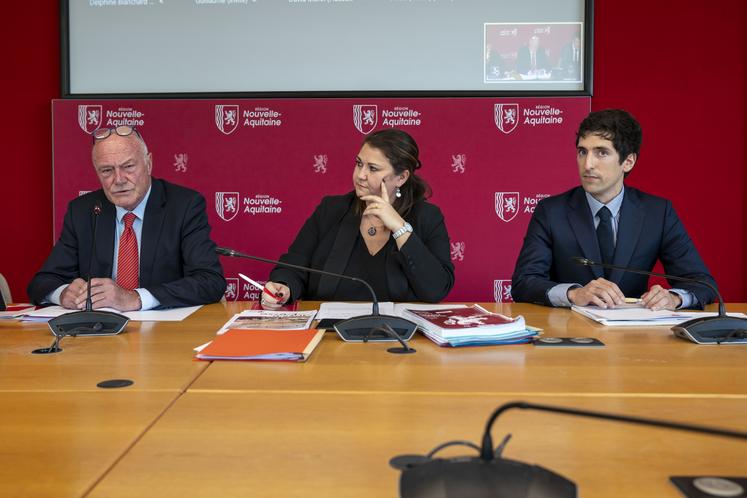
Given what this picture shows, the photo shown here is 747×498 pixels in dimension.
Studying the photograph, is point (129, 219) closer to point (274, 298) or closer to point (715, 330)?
point (274, 298)

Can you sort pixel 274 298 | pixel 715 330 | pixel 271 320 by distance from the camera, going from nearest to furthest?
pixel 715 330
pixel 271 320
pixel 274 298

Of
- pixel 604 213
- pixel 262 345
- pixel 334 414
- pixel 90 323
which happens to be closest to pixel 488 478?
pixel 334 414

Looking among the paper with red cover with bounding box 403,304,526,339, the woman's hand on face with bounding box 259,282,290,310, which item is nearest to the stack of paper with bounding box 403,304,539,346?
the paper with red cover with bounding box 403,304,526,339

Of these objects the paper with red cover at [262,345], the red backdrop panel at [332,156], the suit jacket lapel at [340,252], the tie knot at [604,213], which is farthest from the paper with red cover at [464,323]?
the red backdrop panel at [332,156]

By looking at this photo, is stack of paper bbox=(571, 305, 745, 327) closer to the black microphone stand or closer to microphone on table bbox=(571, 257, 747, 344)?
microphone on table bbox=(571, 257, 747, 344)

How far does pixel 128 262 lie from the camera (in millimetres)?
2582

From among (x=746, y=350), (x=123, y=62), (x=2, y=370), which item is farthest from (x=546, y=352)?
(x=123, y=62)

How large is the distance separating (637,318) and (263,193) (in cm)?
233

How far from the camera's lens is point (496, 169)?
3.77 meters

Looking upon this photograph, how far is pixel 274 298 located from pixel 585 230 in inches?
47.5

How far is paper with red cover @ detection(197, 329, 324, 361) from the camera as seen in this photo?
1.52m

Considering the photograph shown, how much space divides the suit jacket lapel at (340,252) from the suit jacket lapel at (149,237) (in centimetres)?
64

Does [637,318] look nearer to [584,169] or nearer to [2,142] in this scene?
[584,169]

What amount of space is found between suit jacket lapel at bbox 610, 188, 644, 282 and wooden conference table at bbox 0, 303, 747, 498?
2.80 feet
